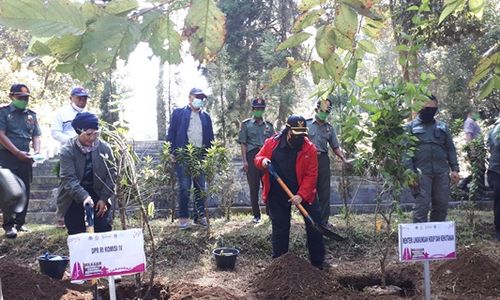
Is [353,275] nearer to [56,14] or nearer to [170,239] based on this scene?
[170,239]

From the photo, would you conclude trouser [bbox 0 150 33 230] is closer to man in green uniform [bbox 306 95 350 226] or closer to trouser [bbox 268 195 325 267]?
trouser [bbox 268 195 325 267]

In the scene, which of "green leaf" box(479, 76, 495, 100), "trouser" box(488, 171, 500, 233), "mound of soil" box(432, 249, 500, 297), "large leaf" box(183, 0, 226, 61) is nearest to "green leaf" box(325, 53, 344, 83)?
"large leaf" box(183, 0, 226, 61)

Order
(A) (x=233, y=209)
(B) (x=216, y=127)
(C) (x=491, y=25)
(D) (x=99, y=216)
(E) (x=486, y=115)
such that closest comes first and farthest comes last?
(D) (x=99, y=216) → (A) (x=233, y=209) → (C) (x=491, y=25) → (E) (x=486, y=115) → (B) (x=216, y=127)

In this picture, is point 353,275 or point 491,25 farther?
point 491,25

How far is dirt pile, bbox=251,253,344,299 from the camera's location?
4.13m

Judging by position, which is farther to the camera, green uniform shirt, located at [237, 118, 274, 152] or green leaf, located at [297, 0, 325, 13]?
green uniform shirt, located at [237, 118, 274, 152]

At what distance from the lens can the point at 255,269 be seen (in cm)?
526

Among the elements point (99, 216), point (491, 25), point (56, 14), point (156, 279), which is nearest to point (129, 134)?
point (99, 216)

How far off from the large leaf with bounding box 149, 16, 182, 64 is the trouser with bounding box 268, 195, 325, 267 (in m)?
3.48

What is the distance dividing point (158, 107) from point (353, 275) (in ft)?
46.0

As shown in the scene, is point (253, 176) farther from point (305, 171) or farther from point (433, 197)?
point (433, 197)

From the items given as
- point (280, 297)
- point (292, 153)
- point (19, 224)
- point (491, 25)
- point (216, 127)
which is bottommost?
point (280, 297)

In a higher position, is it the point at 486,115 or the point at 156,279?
the point at 486,115

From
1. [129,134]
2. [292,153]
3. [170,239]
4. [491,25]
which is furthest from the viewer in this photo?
[491,25]
